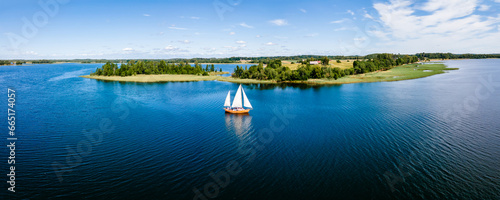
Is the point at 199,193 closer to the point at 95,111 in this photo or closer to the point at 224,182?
the point at 224,182

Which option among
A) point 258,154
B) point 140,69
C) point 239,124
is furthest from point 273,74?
point 258,154

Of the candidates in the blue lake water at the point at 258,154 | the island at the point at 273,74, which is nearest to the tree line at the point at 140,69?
the island at the point at 273,74

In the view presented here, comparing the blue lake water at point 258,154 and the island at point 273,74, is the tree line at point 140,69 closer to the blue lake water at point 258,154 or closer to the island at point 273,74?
the island at point 273,74

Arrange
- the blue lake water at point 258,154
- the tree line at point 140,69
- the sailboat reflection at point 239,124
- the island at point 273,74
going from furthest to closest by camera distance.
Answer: the tree line at point 140,69
the island at point 273,74
the sailboat reflection at point 239,124
the blue lake water at point 258,154

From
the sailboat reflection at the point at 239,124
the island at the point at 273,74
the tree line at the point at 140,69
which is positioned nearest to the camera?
the sailboat reflection at the point at 239,124

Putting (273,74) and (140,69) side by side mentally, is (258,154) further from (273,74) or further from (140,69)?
(140,69)

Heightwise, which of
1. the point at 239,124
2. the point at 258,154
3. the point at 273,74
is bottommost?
the point at 258,154

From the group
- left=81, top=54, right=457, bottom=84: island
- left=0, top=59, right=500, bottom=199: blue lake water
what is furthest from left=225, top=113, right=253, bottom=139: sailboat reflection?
left=81, top=54, right=457, bottom=84: island
